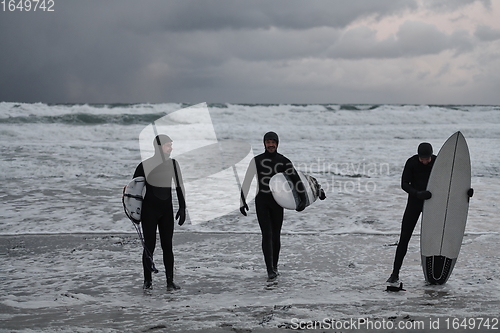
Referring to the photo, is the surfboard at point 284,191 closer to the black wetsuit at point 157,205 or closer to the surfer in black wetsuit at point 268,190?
the surfer in black wetsuit at point 268,190

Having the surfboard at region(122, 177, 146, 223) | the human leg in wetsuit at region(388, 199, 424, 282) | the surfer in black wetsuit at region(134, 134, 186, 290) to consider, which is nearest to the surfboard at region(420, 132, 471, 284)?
the human leg in wetsuit at region(388, 199, 424, 282)

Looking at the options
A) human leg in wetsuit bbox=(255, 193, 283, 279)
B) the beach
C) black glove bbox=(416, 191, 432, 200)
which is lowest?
the beach

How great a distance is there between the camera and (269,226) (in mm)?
5879

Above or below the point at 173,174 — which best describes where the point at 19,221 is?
below

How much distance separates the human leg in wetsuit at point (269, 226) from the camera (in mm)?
5805

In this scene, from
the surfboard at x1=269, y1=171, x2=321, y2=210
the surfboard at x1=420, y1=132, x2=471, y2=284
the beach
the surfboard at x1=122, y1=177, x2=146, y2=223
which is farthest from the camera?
the surfboard at x1=269, y1=171, x2=321, y2=210

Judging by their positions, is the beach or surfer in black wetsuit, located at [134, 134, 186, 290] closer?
the beach

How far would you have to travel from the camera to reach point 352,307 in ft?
15.6

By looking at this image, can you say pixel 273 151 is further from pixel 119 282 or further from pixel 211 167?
pixel 211 167

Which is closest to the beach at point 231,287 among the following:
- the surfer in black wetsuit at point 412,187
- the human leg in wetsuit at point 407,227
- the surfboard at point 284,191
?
the human leg in wetsuit at point 407,227

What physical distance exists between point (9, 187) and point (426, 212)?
32.9 feet

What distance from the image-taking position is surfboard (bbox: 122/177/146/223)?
5.24 meters

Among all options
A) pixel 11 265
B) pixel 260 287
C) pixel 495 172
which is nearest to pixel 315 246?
pixel 260 287

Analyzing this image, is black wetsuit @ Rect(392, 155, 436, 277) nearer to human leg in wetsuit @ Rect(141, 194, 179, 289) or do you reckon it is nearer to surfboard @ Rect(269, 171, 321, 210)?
surfboard @ Rect(269, 171, 321, 210)
